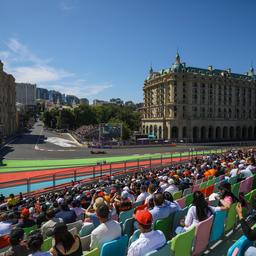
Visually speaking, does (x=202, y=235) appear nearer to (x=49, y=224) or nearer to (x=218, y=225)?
(x=218, y=225)

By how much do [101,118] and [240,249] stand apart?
151 m

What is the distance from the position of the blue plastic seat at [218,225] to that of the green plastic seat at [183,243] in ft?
4.35

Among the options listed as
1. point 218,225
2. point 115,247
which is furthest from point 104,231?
point 218,225

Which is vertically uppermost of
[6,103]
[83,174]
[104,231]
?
[6,103]

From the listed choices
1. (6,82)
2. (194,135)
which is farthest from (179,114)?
(6,82)

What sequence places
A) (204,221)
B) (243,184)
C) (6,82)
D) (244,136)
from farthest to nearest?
(244,136), (6,82), (243,184), (204,221)

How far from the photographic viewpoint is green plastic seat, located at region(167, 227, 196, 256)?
5.14 meters

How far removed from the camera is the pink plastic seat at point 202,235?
19.9 ft

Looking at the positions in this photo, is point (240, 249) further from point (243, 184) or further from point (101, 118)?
point (101, 118)

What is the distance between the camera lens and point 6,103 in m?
98.2

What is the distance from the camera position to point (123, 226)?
6.81 m

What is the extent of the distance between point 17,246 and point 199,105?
105 metres

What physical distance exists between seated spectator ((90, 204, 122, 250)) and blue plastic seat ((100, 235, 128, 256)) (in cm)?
38

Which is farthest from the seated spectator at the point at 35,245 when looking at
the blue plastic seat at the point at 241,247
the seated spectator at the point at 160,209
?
the seated spectator at the point at 160,209
